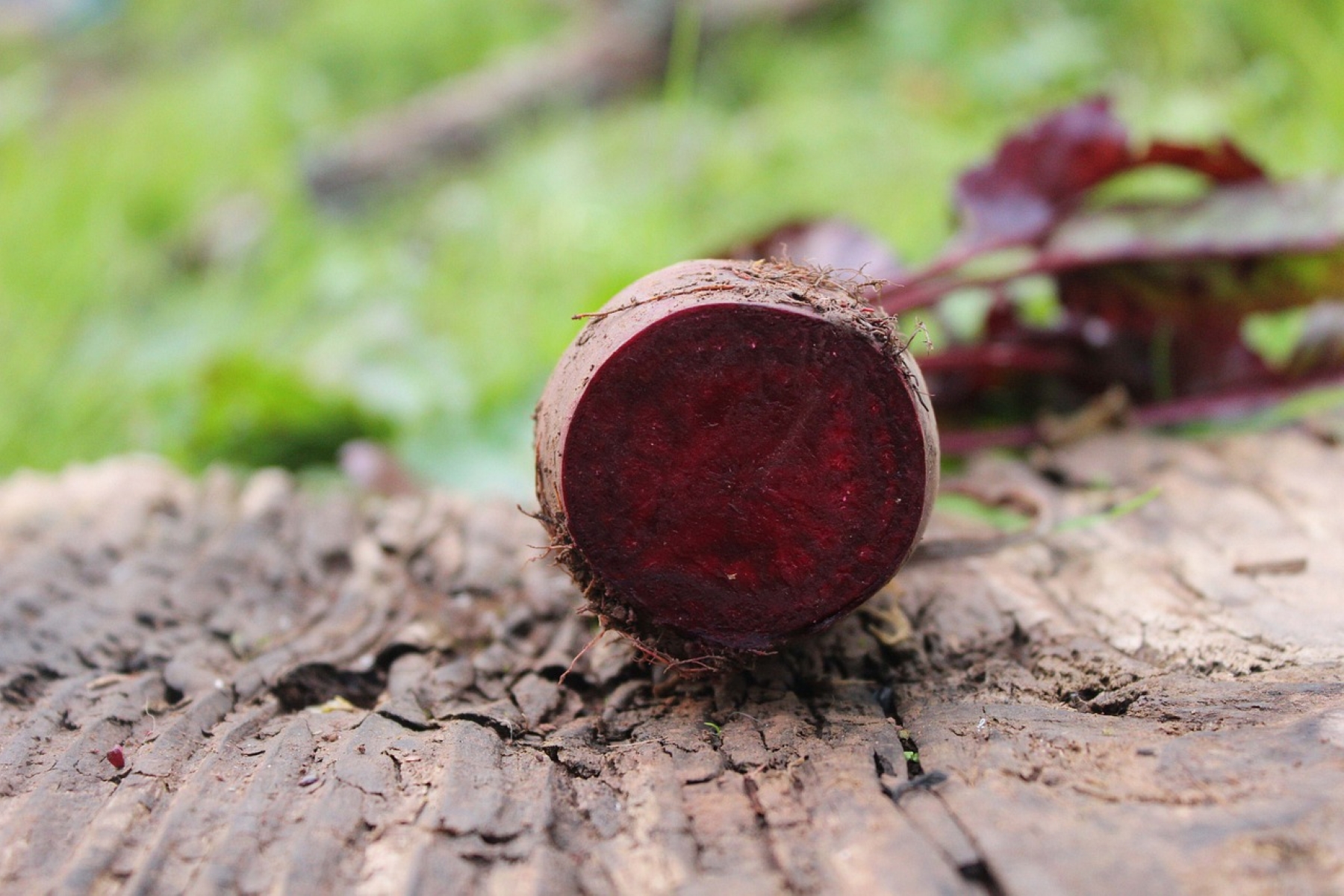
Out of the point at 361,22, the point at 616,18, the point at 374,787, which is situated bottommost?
the point at 374,787

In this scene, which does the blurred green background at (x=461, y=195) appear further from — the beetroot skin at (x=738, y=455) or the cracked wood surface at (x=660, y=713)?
the beetroot skin at (x=738, y=455)

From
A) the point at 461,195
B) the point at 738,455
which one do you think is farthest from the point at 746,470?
the point at 461,195

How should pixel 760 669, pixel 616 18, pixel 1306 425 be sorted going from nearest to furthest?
pixel 760 669 < pixel 1306 425 < pixel 616 18

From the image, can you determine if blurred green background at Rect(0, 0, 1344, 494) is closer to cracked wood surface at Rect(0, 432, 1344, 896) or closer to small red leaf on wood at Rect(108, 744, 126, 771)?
cracked wood surface at Rect(0, 432, 1344, 896)

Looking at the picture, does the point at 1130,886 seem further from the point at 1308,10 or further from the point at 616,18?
the point at 616,18

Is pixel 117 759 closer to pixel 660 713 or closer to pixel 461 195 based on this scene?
pixel 660 713

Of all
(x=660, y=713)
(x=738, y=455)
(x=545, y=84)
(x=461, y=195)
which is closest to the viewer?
(x=738, y=455)

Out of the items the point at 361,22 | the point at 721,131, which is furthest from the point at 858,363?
the point at 361,22

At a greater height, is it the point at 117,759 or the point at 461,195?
the point at 461,195
